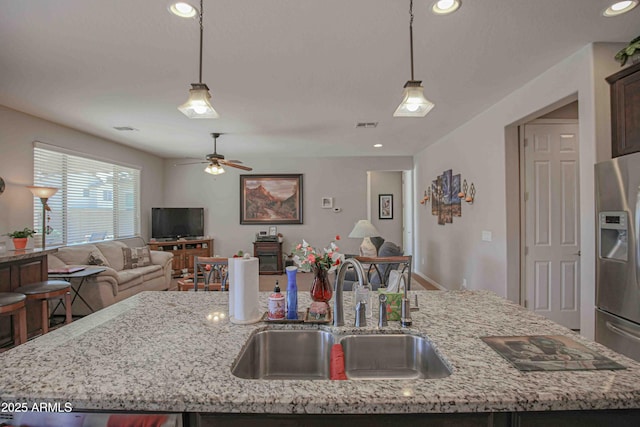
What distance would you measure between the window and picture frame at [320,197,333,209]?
375 centimetres

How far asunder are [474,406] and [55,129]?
558cm

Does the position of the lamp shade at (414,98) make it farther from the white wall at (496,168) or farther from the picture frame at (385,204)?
the picture frame at (385,204)

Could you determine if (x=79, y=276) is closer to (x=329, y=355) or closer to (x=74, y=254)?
(x=74, y=254)

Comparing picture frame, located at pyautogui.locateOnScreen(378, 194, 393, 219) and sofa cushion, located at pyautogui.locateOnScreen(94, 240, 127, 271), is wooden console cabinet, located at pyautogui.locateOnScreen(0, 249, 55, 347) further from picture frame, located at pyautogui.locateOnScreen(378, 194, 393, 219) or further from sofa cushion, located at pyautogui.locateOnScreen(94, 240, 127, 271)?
picture frame, located at pyautogui.locateOnScreen(378, 194, 393, 219)

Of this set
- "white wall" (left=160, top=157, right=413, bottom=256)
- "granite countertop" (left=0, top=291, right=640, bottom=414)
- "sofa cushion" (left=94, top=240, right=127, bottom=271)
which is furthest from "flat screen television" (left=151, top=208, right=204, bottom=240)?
"granite countertop" (left=0, top=291, right=640, bottom=414)

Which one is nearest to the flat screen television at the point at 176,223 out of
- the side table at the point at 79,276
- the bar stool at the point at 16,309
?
the side table at the point at 79,276

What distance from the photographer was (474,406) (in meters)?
0.86

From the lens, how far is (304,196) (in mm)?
7152

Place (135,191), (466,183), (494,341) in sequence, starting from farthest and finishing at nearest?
(135,191) < (466,183) < (494,341)

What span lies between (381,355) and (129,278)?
4281mm

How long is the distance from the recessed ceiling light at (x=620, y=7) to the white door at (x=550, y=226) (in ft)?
5.00

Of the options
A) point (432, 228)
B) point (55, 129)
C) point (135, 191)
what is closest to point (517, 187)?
point (432, 228)

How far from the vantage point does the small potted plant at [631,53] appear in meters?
2.08

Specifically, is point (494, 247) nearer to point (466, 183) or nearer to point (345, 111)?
point (466, 183)
